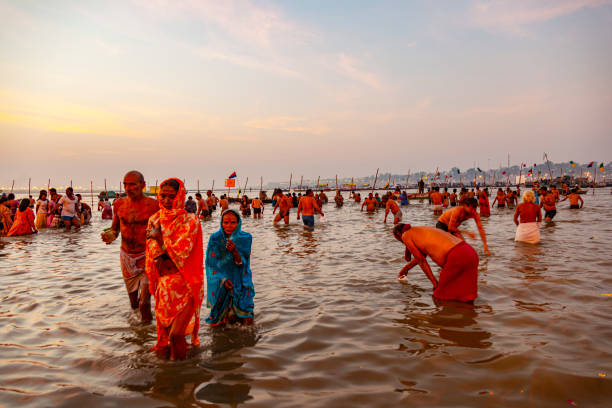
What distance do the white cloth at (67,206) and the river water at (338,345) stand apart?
338 inches

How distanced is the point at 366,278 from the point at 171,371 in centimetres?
421

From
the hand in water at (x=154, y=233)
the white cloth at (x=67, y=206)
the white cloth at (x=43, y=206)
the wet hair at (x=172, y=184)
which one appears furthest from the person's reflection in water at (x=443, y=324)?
the white cloth at (x=43, y=206)

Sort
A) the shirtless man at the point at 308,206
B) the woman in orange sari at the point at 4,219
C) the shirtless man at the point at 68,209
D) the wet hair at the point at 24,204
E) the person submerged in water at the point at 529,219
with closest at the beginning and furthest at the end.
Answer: the person submerged in water at the point at 529,219 → the wet hair at the point at 24,204 → the woman in orange sari at the point at 4,219 → the shirtless man at the point at 308,206 → the shirtless man at the point at 68,209

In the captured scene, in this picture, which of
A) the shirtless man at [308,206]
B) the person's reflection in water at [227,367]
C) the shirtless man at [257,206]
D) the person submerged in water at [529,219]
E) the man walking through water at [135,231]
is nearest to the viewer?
the person's reflection in water at [227,367]

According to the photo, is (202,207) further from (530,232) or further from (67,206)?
(530,232)

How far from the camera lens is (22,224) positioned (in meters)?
13.8

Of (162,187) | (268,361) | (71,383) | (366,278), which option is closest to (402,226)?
(366,278)

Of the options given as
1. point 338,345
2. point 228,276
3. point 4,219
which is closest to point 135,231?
point 228,276

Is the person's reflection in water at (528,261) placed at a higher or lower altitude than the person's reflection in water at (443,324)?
higher

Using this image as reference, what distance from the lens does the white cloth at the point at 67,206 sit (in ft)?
49.1

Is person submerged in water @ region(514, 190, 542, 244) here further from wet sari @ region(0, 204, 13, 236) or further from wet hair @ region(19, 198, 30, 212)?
wet sari @ region(0, 204, 13, 236)

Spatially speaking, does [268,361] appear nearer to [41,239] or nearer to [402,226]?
[402,226]

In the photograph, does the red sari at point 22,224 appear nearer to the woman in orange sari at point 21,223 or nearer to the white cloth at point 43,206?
the woman in orange sari at point 21,223

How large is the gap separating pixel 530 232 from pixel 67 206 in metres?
17.6
